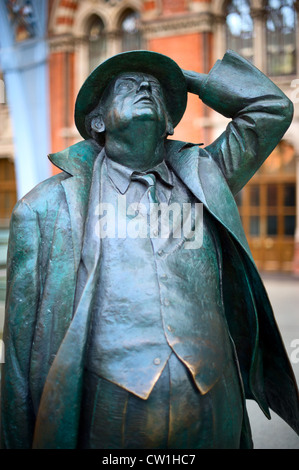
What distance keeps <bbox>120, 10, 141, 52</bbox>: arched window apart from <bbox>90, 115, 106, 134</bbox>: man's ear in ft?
40.3

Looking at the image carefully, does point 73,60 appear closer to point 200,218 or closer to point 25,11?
point 25,11

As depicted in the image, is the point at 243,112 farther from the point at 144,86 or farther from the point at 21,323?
the point at 21,323

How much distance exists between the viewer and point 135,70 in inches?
70.4

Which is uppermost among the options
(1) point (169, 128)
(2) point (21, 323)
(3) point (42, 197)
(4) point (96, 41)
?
(4) point (96, 41)

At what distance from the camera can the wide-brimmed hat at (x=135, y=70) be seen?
1.75 m

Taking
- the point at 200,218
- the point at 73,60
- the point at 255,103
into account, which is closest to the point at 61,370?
the point at 200,218

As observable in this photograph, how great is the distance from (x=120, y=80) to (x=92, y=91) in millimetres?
116

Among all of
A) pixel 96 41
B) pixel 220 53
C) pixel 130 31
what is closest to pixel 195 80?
pixel 220 53

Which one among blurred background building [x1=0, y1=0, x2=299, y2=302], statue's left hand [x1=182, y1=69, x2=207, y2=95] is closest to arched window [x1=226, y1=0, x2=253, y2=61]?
blurred background building [x1=0, y1=0, x2=299, y2=302]

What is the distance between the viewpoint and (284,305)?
7.61m

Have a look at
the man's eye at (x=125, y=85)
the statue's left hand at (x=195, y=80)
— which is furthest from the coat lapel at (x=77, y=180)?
the statue's left hand at (x=195, y=80)

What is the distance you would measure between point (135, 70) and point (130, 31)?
41.3 ft

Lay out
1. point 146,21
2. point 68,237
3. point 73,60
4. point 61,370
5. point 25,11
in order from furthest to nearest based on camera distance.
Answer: point 73,60 < point 146,21 < point 25,11 < point 68,237 < point 61,370
